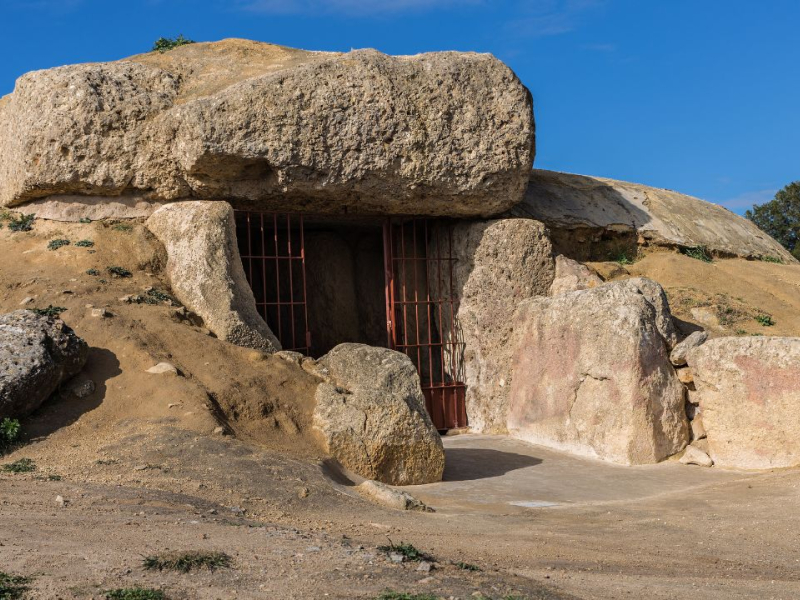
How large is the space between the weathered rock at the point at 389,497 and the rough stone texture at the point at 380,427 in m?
0.77

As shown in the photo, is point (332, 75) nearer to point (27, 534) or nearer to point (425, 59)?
point (425, 59)

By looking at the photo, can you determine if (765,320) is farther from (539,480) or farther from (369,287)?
(369,287)

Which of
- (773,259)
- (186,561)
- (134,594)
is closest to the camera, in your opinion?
(134,594)

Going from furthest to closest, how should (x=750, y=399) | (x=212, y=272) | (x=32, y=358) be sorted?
(x=212, y=272) < (x=750, y=399) < (x=32, y=358)

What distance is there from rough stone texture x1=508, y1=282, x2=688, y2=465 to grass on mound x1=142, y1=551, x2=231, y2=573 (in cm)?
690

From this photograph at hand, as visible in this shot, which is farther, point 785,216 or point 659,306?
point 785,216

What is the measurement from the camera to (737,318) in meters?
14.0

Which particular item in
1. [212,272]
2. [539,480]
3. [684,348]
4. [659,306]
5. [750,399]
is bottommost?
[539,480]

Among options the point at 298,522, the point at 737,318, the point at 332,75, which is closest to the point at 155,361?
the point at 298,522

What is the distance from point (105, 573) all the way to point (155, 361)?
514 centimetres

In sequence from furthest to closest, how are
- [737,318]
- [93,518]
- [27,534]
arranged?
[737,318] → [93,518] → [27,534]

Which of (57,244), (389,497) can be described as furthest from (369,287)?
(389,497)

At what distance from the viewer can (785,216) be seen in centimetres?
3077

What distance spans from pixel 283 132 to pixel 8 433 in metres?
5.69
